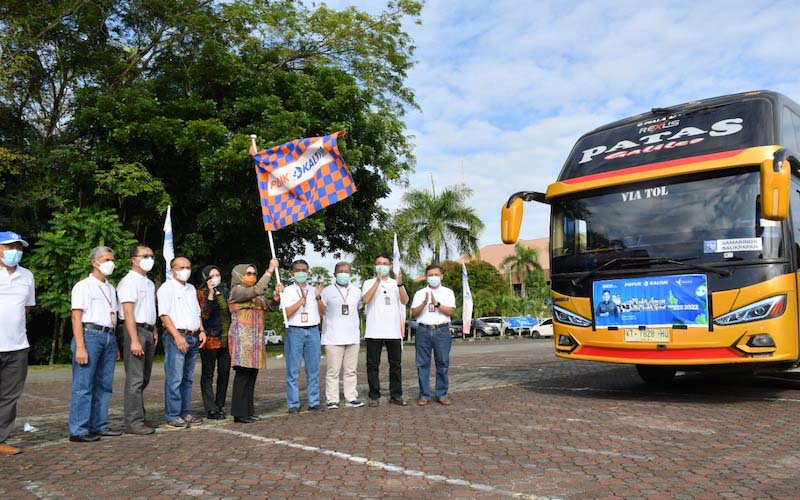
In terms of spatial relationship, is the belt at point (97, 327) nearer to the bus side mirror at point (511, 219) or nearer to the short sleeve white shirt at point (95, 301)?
the short sleeve white shirt at point (95, 301)

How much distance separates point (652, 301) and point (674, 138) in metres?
2.28

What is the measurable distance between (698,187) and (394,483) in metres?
5.69

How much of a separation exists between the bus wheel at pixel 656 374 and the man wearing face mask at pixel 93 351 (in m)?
7.74

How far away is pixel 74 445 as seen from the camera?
21.8ft

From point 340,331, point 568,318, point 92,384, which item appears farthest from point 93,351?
point 568,318

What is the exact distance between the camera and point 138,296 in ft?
23.6

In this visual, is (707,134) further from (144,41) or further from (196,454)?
(144,41)

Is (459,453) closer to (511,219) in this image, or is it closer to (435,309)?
(435,309)

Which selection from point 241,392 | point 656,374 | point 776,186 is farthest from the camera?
point 656,374

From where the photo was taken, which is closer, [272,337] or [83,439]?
[83,439]

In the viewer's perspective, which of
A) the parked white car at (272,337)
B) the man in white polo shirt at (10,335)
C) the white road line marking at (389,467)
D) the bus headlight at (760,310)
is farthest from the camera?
the parked white car at (272,337)

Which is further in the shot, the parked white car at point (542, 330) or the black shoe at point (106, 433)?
the parked white car at point (542, 330)

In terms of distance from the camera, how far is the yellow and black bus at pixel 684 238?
7.84m

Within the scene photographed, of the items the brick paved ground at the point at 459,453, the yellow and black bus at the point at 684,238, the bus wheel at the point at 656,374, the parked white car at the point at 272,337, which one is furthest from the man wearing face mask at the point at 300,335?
the parked white car at the point at 272,337
